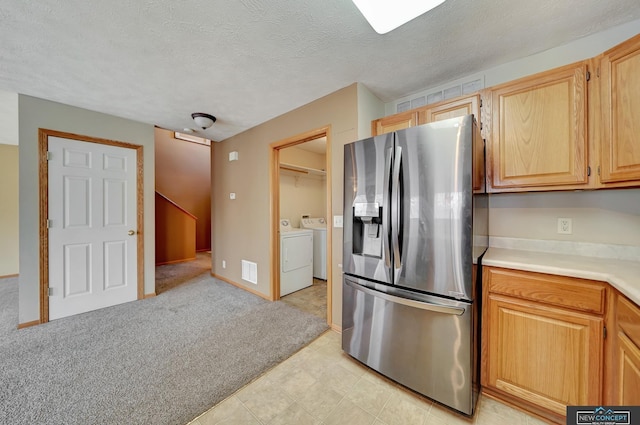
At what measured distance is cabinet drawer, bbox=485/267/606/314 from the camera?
3.78 feet

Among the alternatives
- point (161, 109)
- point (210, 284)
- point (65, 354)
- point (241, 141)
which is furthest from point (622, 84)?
point (210, 284)

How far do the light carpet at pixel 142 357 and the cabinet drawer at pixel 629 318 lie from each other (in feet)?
6.39

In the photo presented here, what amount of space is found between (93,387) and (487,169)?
3195 millimetres

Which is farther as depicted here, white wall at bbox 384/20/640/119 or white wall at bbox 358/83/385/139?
white wall at bbox 358/83/385/139

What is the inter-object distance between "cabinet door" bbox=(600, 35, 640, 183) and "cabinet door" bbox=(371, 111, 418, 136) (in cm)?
107

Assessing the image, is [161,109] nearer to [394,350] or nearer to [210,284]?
[210,284]

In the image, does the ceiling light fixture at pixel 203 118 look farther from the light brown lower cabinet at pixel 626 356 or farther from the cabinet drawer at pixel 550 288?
the light brown lower cabinet at pixel 626 356

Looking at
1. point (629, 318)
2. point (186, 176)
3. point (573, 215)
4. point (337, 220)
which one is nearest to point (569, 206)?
point (573, 215)

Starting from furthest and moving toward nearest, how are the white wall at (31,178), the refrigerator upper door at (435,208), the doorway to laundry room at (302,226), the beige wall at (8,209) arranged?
the beige wall at (8,209)
the doorway to laundry room at (302,226)
the white wall at (31,178)
the refrigerator upper door at (435,208)

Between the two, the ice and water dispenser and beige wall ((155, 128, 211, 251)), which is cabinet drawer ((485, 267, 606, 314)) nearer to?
the ice and water dispenser

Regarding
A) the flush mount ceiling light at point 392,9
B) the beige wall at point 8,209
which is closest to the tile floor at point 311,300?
the flush mount ceiling light at point 392,9

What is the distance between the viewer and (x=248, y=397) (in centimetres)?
147

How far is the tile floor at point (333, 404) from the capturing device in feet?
4.30

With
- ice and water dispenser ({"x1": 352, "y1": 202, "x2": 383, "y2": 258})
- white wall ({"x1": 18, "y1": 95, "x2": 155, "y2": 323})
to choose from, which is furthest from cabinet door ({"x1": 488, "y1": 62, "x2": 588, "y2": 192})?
white wall ({"x1": 18, "y1": 95, "x2": 155, "y2": 323})
